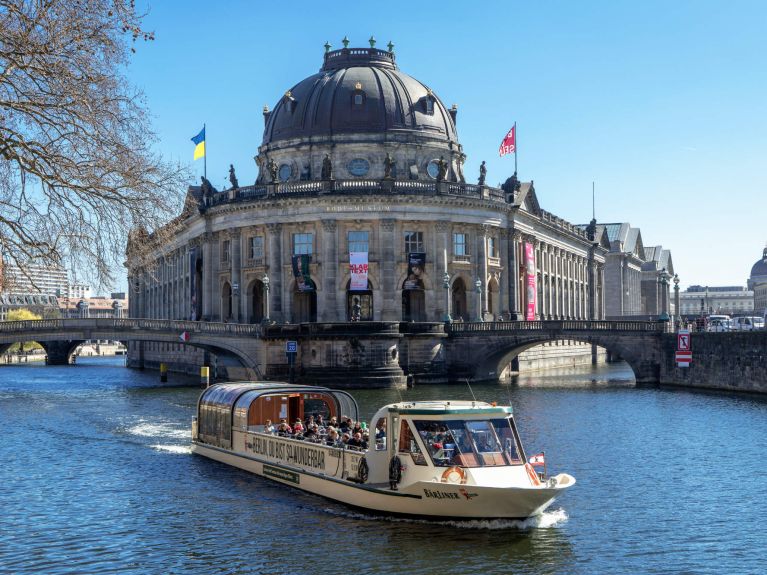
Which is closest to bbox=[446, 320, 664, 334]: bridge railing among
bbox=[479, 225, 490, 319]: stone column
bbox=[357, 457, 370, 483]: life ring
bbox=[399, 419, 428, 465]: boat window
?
bbox=[479, 225, 490, 319]: stone column

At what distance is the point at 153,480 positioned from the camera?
126ft

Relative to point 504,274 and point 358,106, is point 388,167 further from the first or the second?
point 504,274

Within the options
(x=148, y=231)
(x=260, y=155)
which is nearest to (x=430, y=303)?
(x=260, y=155)

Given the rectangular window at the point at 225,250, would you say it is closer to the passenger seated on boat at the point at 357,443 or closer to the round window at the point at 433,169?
the round window at the point at 433,169

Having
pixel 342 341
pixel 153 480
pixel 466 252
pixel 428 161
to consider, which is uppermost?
pixel 428 161

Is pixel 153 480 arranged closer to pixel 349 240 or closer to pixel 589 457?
pixel 589 457

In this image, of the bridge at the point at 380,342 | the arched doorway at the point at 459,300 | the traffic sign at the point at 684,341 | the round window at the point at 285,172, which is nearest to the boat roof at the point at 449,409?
the bridge at the point at 380,342

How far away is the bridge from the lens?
8206 cm

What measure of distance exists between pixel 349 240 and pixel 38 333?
93.8 feet

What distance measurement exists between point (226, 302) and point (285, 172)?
14.9 m

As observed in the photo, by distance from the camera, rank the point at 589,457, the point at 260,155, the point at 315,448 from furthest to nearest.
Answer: the point at 260,155
the point at 589,457
the point at 315,448

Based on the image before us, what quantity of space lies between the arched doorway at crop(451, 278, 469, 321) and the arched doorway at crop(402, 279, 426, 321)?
4.74m

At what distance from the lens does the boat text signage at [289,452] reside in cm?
3547

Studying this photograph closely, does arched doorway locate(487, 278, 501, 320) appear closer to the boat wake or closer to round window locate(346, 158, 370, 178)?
round window locate(346, 158, 370, 178)
